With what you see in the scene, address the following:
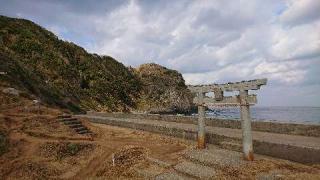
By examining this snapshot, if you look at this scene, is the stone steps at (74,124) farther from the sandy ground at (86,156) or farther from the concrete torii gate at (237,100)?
the concrete torii gate at (237,100)

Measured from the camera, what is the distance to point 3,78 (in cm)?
2661

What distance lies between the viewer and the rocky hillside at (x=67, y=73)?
1484 inches

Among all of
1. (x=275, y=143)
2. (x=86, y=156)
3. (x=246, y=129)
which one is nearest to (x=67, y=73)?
(x=86, y=156)

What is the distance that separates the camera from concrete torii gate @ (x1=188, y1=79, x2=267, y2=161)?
37.2 feet

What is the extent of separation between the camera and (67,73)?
2037 inches

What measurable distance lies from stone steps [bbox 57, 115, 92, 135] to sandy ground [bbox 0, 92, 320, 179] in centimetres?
112

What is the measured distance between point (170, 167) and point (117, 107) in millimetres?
43721

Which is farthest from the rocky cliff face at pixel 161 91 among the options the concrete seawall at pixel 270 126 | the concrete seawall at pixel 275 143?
the concrete seawall at pixel 275 143

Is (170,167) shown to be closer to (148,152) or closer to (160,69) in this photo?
(148,152)

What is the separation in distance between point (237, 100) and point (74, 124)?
13.0 metres

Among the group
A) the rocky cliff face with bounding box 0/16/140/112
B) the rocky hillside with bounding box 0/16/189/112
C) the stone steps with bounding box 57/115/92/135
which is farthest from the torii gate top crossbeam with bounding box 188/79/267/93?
the rocky cliff face with bounding box 0/16/140/112

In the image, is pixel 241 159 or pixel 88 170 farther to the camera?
pixel 88 170

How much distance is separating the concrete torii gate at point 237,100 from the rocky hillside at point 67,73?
20.7 meters

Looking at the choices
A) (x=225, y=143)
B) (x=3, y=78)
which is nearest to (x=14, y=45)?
(x=3, y=78)
